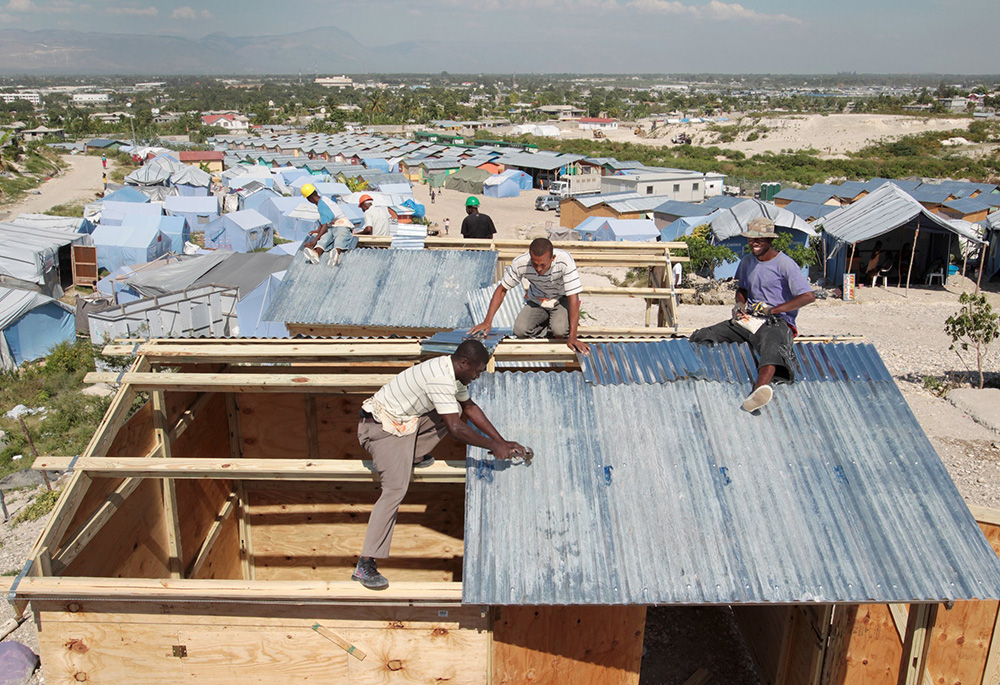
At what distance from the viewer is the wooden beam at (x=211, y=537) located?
6.90 metres

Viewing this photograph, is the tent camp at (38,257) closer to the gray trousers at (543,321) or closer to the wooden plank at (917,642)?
the gray trousers at (543,321)

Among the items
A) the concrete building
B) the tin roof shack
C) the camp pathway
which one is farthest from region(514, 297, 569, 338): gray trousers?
the camp pathway

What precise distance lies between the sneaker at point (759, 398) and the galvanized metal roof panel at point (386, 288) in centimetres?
556

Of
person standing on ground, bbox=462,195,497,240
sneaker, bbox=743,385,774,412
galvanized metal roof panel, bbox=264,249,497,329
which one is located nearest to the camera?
sneaker, bbox=743,385,774,412

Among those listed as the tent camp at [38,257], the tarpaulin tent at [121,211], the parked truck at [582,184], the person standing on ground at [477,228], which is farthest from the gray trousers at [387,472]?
the parked truck at [582,184]

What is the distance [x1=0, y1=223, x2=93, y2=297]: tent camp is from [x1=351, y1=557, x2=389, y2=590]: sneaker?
91.2 ft

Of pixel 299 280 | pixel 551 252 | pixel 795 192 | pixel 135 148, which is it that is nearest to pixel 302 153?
pixel 135 148

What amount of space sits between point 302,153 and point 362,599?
241 ft

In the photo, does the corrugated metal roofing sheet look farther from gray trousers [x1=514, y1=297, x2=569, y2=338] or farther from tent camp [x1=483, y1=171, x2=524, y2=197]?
tent camp [x1=483, y1=171, x2=524, y2=197]

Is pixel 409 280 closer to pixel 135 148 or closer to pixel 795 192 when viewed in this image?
pixel 795 192

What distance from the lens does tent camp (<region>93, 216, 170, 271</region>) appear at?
3156 centimetres

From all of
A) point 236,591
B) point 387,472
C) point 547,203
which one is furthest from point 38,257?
point 547,203

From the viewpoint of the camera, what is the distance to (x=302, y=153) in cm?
7256

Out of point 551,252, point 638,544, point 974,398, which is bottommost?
point 974,398
